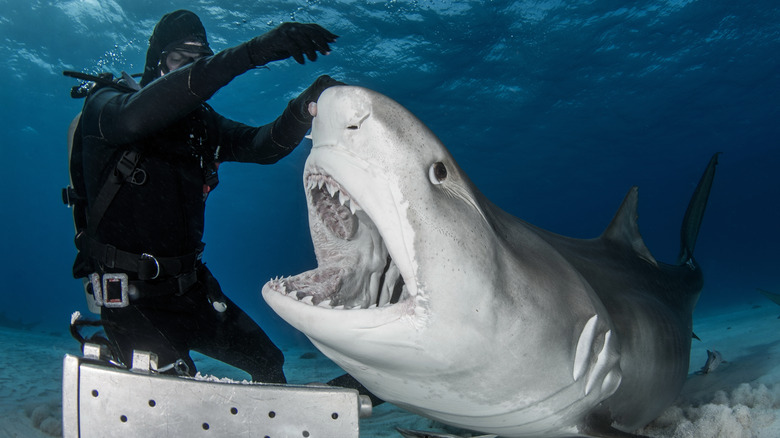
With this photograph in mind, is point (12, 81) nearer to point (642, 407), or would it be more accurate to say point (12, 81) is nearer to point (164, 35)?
point (164, 35)

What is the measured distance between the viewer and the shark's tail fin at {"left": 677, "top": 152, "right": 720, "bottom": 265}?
5.38 m

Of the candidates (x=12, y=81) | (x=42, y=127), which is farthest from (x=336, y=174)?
(x=42, y=127)

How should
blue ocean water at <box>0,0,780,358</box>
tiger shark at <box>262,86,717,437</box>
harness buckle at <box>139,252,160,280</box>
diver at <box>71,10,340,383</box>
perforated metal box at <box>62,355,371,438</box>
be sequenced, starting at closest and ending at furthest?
perforated metal box at <box>62,355,371,438</box> → tiger shark at <box>262,86,717,437</box> → diver at <box>71,10,340,383</box> → harness buckle at <box>139,252,160,280</box> → blue ocean water at <box>0,0,780,358</box>

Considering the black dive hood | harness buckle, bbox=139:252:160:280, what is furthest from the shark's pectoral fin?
the black dive hood

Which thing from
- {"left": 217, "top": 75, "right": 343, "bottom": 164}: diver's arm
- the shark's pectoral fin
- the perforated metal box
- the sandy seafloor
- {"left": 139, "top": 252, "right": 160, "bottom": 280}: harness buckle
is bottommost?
the sandy seafloor

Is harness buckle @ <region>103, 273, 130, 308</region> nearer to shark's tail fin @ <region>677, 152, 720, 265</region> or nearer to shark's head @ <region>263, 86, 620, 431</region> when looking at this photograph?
shark's head @ <region>263, 86, 620, 431</region>

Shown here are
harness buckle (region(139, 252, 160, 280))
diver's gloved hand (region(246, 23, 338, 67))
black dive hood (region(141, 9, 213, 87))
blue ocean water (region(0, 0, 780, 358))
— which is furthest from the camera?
blue ocean water (region(0, 0, 780, 358))

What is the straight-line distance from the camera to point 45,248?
383 ft

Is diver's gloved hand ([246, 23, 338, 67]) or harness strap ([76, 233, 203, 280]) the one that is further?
harness strap ([76, 233, 203, 280])

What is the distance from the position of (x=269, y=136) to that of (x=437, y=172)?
2.78 metres

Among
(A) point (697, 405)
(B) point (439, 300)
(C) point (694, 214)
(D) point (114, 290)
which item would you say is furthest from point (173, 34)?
(C) point (694, 214)

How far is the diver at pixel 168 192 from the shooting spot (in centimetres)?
264

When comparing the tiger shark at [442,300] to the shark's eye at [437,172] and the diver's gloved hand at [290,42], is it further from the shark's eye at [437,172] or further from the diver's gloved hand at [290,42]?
the diver's gloved hand at [290,42]

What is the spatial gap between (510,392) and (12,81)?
35512 millimetres
